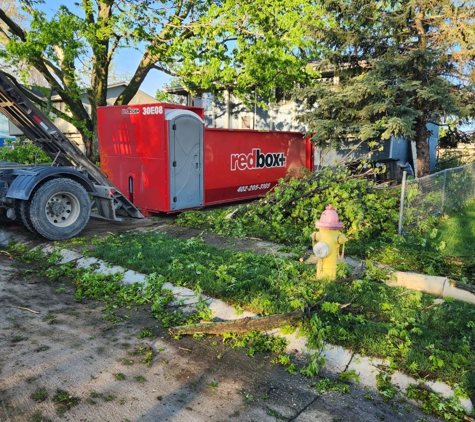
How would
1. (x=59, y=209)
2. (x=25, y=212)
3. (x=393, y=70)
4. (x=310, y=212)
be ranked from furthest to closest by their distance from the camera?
(x=393, y=70) → (x=310, y=212) → (x=59, y=209) → (x=25, y=212)

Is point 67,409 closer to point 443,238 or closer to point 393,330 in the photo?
point 393,330

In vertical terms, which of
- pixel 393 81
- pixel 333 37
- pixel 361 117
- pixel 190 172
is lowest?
pixel 190 172

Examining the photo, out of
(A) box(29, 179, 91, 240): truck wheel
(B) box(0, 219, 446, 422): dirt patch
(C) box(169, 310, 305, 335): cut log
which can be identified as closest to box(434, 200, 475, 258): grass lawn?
(C) box(169, 310, 305, 335): cut log

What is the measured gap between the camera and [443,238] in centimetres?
764

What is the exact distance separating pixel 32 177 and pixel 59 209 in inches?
28.7

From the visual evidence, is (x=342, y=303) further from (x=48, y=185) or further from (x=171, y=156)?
(x=171, y=156)

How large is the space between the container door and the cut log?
226 inches

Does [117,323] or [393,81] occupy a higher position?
[393,81]

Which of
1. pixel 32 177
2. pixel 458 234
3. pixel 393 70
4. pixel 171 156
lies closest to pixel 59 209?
pixel 32 177

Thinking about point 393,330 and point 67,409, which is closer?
point 67,409

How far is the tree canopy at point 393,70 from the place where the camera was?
37.9 ft

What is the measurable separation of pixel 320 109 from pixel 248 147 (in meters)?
3.00

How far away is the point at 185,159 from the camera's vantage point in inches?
380

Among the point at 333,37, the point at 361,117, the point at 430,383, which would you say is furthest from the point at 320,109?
the point at 430,383
